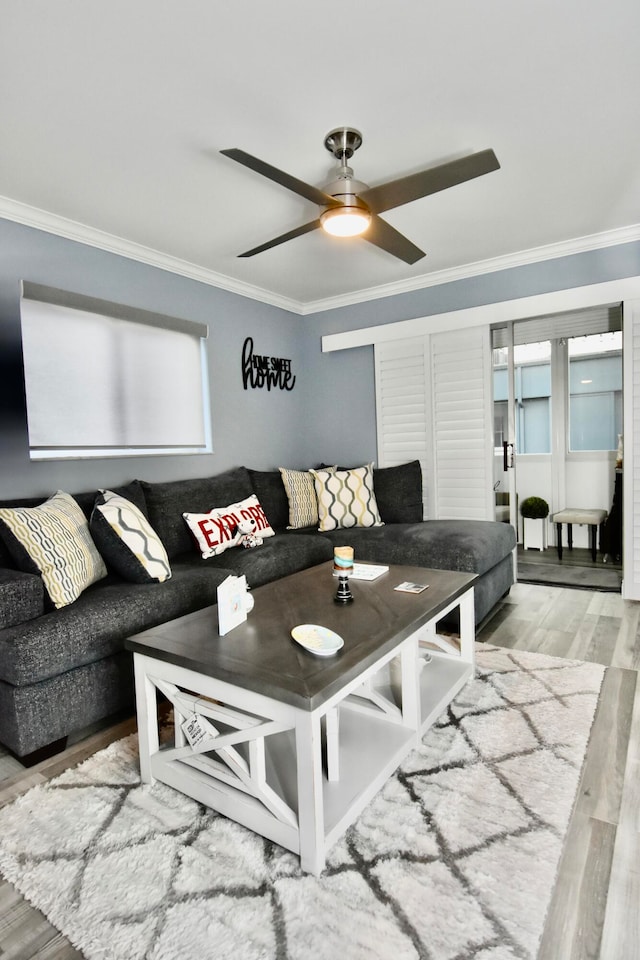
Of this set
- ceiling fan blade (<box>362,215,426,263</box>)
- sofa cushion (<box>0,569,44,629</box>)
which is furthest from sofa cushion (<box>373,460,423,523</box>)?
sofa cushion (<box>0,569,44,629</box>)

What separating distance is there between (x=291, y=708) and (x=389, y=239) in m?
2.16

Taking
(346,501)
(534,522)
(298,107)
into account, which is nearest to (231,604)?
(298,107)

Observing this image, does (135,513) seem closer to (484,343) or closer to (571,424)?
(484,343)

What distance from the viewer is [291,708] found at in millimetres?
1317

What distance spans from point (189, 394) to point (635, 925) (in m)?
3.42

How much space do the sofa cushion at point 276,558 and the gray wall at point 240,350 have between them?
2.91ft

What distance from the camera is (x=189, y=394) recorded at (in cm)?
369

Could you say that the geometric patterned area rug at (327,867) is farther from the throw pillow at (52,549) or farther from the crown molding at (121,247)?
the crown molding at (121,247)

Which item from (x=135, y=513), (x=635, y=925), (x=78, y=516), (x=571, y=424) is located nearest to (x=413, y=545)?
(x=135, y=513)

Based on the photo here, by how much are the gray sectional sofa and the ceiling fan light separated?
67.4 inches

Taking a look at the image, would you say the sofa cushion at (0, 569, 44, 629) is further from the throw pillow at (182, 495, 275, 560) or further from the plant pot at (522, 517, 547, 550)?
the plant pot at (522, 517, 547, 550)

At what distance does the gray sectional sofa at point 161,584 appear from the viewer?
71.7 inches

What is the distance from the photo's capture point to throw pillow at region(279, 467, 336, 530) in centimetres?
387

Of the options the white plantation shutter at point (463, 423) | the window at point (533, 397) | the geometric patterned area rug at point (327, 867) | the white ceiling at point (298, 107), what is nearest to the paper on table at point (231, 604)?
the geometric patterned area rug at point (327, 867)
